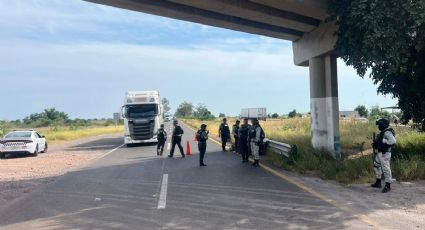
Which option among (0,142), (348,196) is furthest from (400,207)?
(0,142)

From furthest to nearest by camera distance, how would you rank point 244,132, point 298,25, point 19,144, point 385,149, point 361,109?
point 361,109 → point 19,144 → point 244,132 → point 298,25 → point 385,149

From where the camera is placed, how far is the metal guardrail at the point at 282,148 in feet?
52.7

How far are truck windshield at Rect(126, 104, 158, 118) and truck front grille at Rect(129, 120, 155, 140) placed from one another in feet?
1.75

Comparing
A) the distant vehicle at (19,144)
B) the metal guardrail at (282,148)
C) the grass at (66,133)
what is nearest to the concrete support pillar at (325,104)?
the metal guardrail at (282,148)

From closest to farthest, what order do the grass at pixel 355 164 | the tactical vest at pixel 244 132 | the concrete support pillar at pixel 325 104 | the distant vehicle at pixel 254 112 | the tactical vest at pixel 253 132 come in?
1. the grass at pixel 355 164
2. the tactical vest at pixel 253 132
3. the concrete support pillar at pixel 325 104
4. the tactical vest at pixel 244 132
5. the distant vehicle at pixel 254 112

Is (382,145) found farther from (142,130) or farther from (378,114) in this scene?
(378,114)

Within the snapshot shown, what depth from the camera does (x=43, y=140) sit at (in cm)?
A: 2766

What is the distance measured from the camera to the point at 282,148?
678 inches

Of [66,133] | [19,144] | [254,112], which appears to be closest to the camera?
[19,144]

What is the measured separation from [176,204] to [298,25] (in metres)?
10.3

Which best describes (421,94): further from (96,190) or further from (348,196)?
(96,190)

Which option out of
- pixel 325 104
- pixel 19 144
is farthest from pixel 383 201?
pixel 19 144

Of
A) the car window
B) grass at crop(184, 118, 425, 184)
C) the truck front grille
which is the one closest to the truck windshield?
the truck front grille

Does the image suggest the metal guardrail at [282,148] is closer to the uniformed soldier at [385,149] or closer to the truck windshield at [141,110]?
the uniformed soldier at [385,149]
